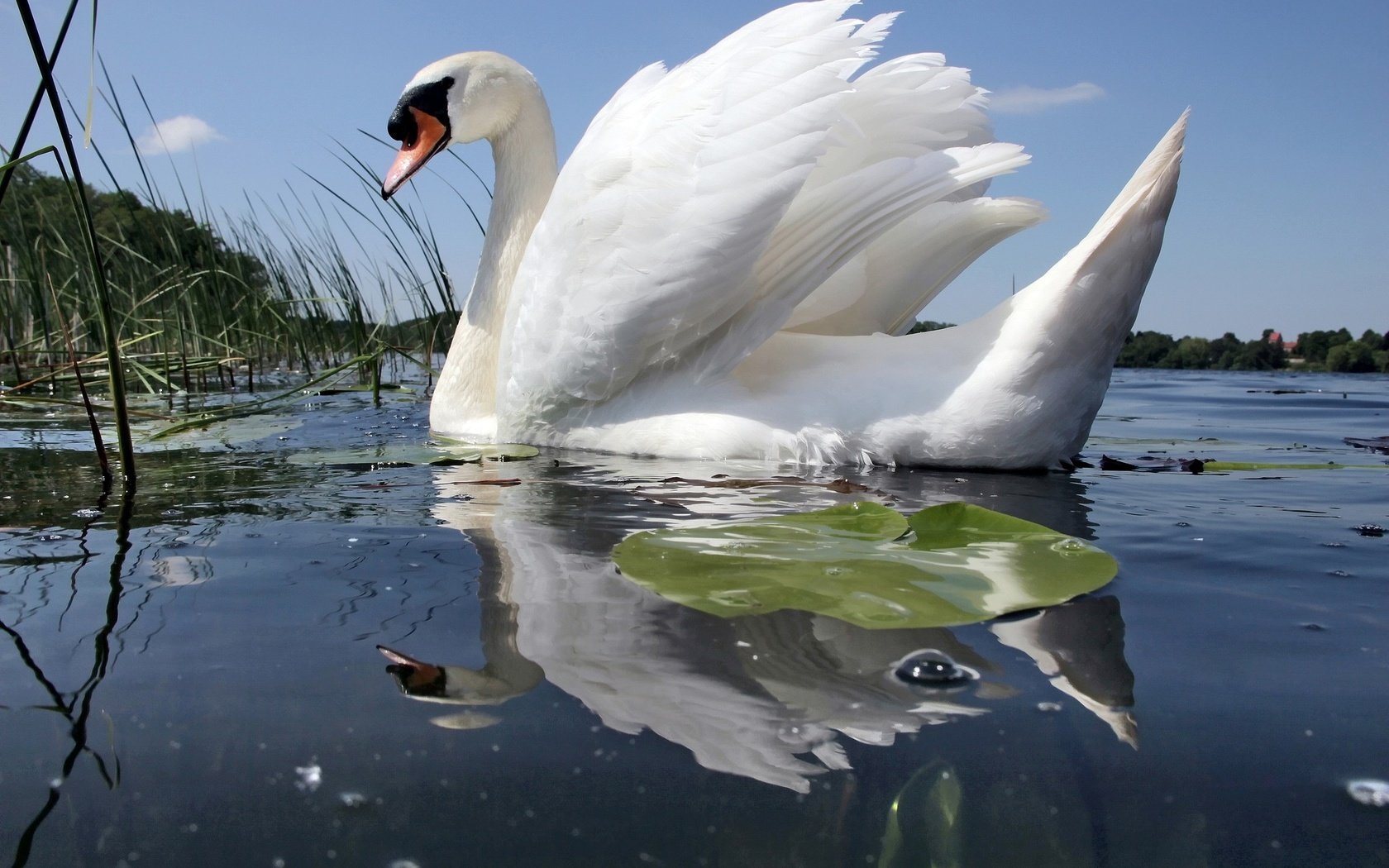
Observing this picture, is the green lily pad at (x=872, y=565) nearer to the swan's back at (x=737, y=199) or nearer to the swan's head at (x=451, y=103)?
the swan's back at (x=737, y=199)

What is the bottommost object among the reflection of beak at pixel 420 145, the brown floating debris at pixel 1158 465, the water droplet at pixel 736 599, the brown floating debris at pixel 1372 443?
the water droplet at pixel 736 599

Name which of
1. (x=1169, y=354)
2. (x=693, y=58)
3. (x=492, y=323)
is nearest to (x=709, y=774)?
(x=693, y=58)

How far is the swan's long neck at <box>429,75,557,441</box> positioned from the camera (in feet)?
14.0

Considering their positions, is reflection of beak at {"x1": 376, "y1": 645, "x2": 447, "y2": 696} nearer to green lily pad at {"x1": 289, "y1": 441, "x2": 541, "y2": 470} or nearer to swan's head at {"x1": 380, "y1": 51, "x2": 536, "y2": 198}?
green lily pad at {"x1": 289, "y1": 441, "x2": 541, "y2": 470}

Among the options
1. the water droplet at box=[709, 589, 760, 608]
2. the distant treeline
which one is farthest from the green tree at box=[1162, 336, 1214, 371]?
the water droplet at box=[709, 589, 760, 608]

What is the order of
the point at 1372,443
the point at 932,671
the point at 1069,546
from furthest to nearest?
the point at 1372,443 < the point at 1069,546 < the point at 932,671

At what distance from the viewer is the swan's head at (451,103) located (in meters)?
4.23

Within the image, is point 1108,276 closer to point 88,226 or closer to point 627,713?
point 627,713

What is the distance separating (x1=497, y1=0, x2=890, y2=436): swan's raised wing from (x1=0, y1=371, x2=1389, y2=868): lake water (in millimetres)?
844

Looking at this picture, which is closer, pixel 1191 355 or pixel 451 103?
pixel 451 103

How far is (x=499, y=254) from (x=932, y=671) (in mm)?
3432

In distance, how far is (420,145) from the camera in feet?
14.0

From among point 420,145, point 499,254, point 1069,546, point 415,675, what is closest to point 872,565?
point 1069,546

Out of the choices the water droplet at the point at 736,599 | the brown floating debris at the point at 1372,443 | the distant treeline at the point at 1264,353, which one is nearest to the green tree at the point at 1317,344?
the distant treeline at the point at 1264,353
